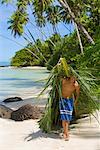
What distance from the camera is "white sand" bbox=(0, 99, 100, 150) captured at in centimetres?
623

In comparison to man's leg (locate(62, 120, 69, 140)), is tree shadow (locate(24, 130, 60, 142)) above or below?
below

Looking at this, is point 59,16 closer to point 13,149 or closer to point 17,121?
point 17,121

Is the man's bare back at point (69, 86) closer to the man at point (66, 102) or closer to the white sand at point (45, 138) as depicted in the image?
the man at point (66, 102)

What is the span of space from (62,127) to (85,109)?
589mm

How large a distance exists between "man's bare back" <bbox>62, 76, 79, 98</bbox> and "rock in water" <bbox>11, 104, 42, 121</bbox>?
7.02ft

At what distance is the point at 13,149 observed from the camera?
20.1 ft

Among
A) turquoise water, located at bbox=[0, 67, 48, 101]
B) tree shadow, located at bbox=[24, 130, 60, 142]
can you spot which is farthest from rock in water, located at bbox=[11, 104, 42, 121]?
tree shadow, located at bbox=[24, 130, 60, 142]

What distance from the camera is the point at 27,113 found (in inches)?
354

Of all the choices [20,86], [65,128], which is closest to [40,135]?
[65,128]

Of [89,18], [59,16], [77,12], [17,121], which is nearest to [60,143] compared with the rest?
[17,121]

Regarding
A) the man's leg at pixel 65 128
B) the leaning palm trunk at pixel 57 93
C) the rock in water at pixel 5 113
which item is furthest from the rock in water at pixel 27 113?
the man's leg at pixel 65 128

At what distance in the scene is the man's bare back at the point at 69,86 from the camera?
22.3 ft

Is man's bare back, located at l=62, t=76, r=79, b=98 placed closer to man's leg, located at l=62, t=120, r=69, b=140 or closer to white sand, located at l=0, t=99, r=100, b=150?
man's leg, located at l=62, t=120, r=69, b=140

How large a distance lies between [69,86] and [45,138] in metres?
0.91
